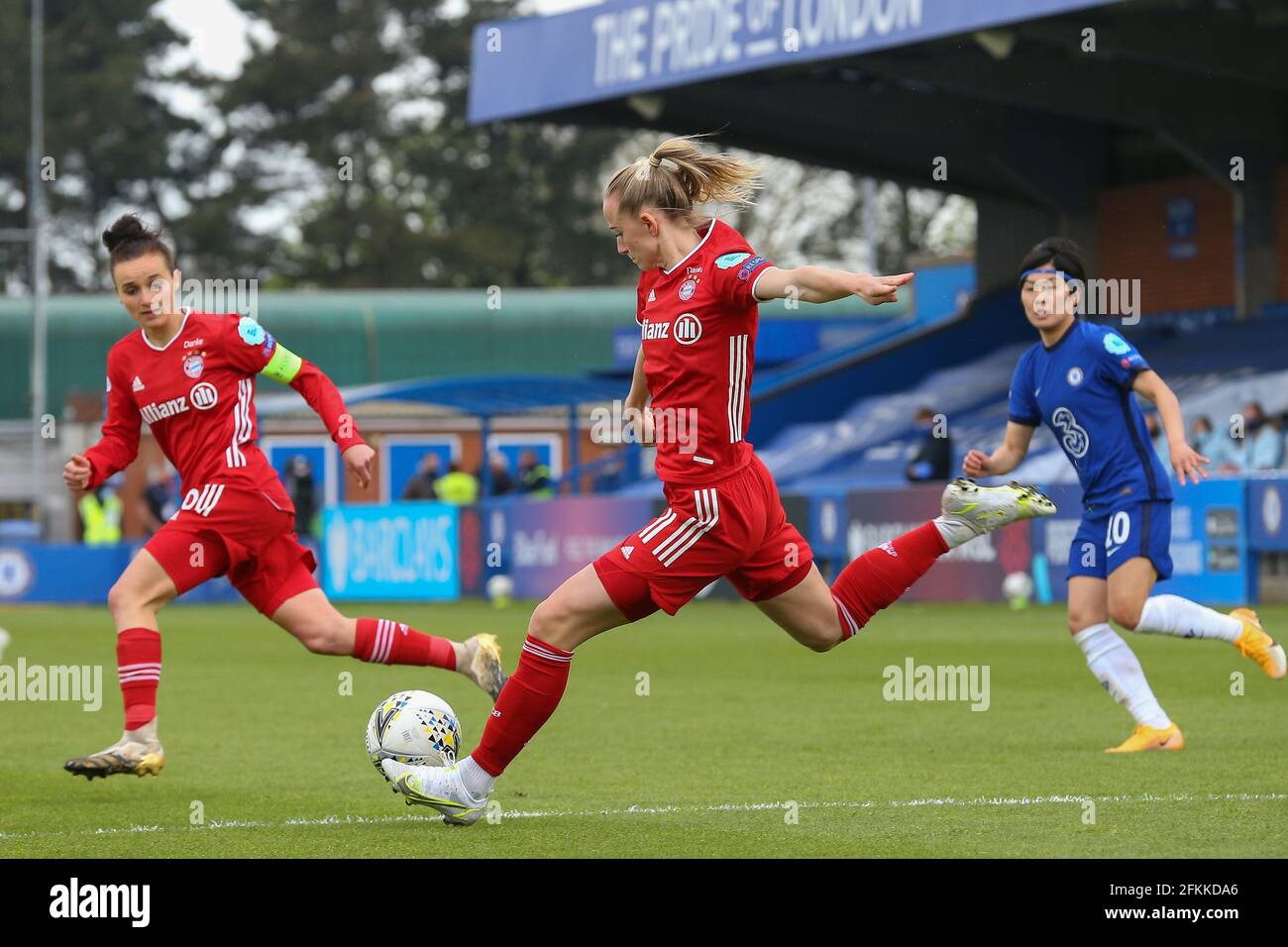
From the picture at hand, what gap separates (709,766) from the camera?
8484 mm

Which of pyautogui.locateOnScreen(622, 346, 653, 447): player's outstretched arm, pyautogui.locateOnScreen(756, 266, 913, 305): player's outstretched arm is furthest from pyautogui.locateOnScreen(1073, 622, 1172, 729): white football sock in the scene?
pyautogui.locateOnScreen(756, 266, 913, 305): player's outstretched arm

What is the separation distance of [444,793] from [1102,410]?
10.8ft

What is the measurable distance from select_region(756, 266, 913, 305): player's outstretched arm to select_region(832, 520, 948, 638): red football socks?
127cm

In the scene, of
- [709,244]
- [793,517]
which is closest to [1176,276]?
[793,517]

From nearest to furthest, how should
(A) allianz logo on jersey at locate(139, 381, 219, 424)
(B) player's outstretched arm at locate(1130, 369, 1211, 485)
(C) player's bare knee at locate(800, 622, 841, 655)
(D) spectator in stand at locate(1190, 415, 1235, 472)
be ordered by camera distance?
(C) player's bare knee at locate(800, 622, 841, 655), (B) player's outstretched arm at locate(1130, 369, 1211, 485), (A) allianz logo on jersey at locate(139, 381, 219, 424), (D) spectator in stand at locate(1190, 415, 1235, 472)

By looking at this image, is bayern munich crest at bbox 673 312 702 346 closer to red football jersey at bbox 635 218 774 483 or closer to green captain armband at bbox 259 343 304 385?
red football jersey at bbox 635 218 774 483

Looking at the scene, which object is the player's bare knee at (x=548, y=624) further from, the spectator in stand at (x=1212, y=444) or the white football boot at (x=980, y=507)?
the spectator in stand at (x=1212, y=444)

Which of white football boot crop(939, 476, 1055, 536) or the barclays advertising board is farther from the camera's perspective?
the barclays advertising board

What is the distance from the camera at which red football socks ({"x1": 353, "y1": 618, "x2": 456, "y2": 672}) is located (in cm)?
821

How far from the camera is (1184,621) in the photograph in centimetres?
879

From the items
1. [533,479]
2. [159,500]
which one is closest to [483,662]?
[533,479]

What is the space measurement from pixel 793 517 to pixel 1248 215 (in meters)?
8.63

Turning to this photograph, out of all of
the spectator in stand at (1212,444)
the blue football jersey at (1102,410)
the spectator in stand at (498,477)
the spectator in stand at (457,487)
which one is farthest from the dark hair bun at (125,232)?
the spectator in stand at (498,477)
